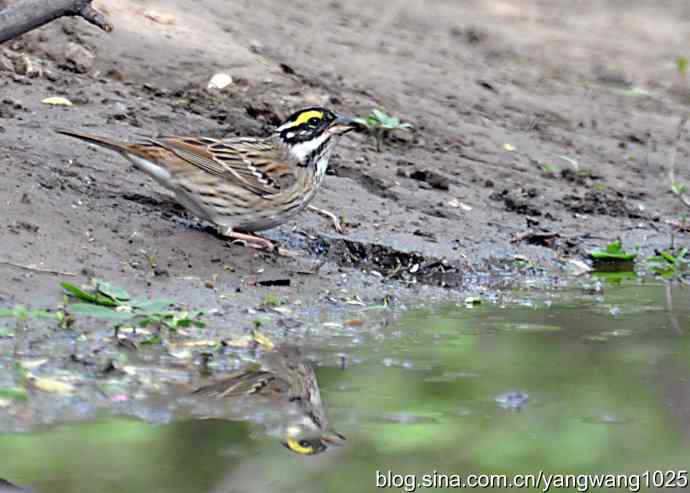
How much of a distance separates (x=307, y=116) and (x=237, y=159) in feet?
1.89

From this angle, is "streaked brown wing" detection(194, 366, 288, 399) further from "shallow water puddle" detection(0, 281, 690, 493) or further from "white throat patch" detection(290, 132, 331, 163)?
"white throat patch" detection(290, 132, 331, 163)

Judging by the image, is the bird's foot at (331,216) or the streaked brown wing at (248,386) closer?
the streaked brown wing at (248,386)

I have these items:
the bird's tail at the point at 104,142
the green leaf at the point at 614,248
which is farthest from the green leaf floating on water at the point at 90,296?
the green leaf at the point at 614,248

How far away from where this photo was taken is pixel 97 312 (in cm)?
709

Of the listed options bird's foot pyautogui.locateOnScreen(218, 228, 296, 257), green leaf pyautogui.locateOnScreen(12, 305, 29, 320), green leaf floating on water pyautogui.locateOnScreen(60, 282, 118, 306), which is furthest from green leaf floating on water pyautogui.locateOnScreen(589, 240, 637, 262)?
green leaf pyautogui.locateOnScreen(12, 305, 29, 320)

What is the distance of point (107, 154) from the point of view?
984 centimetres

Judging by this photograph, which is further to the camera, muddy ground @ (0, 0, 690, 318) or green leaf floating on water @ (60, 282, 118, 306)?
muddy ground @ (0, 0, 690, 318)

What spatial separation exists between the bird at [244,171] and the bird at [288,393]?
1980mm

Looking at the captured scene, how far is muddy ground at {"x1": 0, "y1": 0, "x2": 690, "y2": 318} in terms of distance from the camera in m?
8.49

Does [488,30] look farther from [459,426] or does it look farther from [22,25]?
[459,426]

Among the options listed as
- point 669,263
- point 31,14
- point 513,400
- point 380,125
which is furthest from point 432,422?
point 380,125

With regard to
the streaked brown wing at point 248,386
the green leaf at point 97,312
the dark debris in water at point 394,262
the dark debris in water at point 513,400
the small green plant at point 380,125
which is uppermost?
the small green plant at point 380,125

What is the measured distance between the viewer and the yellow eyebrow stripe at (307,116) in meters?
9.18

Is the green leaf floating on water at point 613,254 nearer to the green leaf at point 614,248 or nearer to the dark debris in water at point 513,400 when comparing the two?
the green leaf at point 614,248
